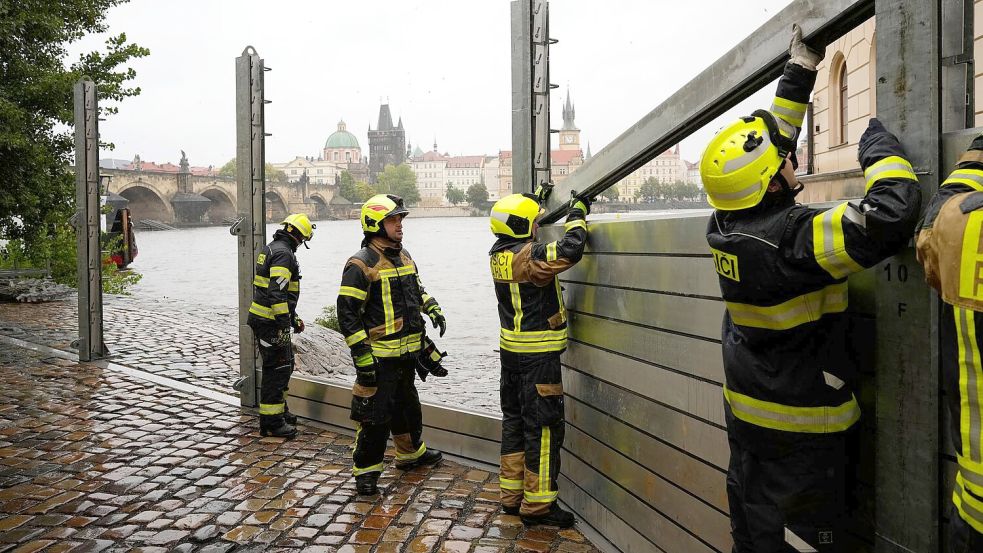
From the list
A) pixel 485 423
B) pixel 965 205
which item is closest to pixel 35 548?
pixel 485 423

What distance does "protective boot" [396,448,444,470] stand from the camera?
6.09 m

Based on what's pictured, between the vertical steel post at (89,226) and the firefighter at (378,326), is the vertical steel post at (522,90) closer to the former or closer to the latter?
the firefighter at (378,326)

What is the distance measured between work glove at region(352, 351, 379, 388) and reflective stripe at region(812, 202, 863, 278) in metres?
3.76

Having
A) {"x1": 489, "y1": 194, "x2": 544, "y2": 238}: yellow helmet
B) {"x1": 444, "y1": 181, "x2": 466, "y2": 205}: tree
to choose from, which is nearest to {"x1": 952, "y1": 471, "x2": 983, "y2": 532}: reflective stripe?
{"x1": 489, "y1": 194, "x2": 544, "y2": 238}: yellow helmet

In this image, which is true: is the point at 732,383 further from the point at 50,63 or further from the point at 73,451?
the point at 50,63

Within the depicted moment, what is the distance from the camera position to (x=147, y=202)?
217 ft

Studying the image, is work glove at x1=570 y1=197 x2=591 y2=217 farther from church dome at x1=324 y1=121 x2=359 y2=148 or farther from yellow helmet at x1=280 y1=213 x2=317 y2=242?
church dome at x1=324 y1=121 x2=359 y2=148

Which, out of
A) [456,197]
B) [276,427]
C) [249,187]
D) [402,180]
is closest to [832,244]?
[276,427]

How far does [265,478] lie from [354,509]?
3.39ft

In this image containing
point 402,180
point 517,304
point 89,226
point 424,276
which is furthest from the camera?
point 424,276

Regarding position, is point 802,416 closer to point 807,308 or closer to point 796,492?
point 796,492

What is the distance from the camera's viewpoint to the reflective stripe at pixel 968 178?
196 centimetres

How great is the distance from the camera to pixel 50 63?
16.0 m

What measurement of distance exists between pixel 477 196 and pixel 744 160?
5.17m
